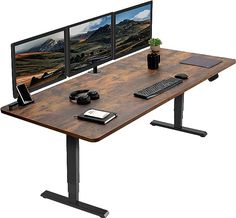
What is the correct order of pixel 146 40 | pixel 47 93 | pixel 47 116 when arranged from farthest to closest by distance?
1. pixel 146 40
2. pixel 47 93
3. pixel 47 116

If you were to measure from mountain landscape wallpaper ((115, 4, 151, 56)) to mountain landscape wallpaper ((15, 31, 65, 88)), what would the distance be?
0.85 m

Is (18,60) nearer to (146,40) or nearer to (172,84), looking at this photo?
(172,84)

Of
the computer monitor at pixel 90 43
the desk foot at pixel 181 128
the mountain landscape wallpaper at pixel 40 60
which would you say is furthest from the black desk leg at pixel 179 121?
the mountain landscape wallpaper at pixel 40 60

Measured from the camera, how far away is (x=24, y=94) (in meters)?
5.64

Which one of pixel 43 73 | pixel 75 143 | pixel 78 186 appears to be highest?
pixel 43 73

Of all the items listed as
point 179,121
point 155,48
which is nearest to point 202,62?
point 155,48

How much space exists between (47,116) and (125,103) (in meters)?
0.70

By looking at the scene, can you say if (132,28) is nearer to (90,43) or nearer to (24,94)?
(90,43)

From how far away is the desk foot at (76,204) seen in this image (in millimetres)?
5578

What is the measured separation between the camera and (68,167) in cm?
561

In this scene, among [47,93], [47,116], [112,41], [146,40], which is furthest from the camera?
[146,40]


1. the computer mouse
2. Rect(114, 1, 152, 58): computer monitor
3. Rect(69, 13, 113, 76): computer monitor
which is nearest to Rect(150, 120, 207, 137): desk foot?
Rect(114, 1, 152, 58): computer monitor

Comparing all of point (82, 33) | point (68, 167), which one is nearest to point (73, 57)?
point (82, 33)

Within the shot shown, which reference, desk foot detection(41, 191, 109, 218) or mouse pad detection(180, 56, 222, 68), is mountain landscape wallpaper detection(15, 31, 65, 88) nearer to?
desk foot detection(41, 191, 109, 218)
